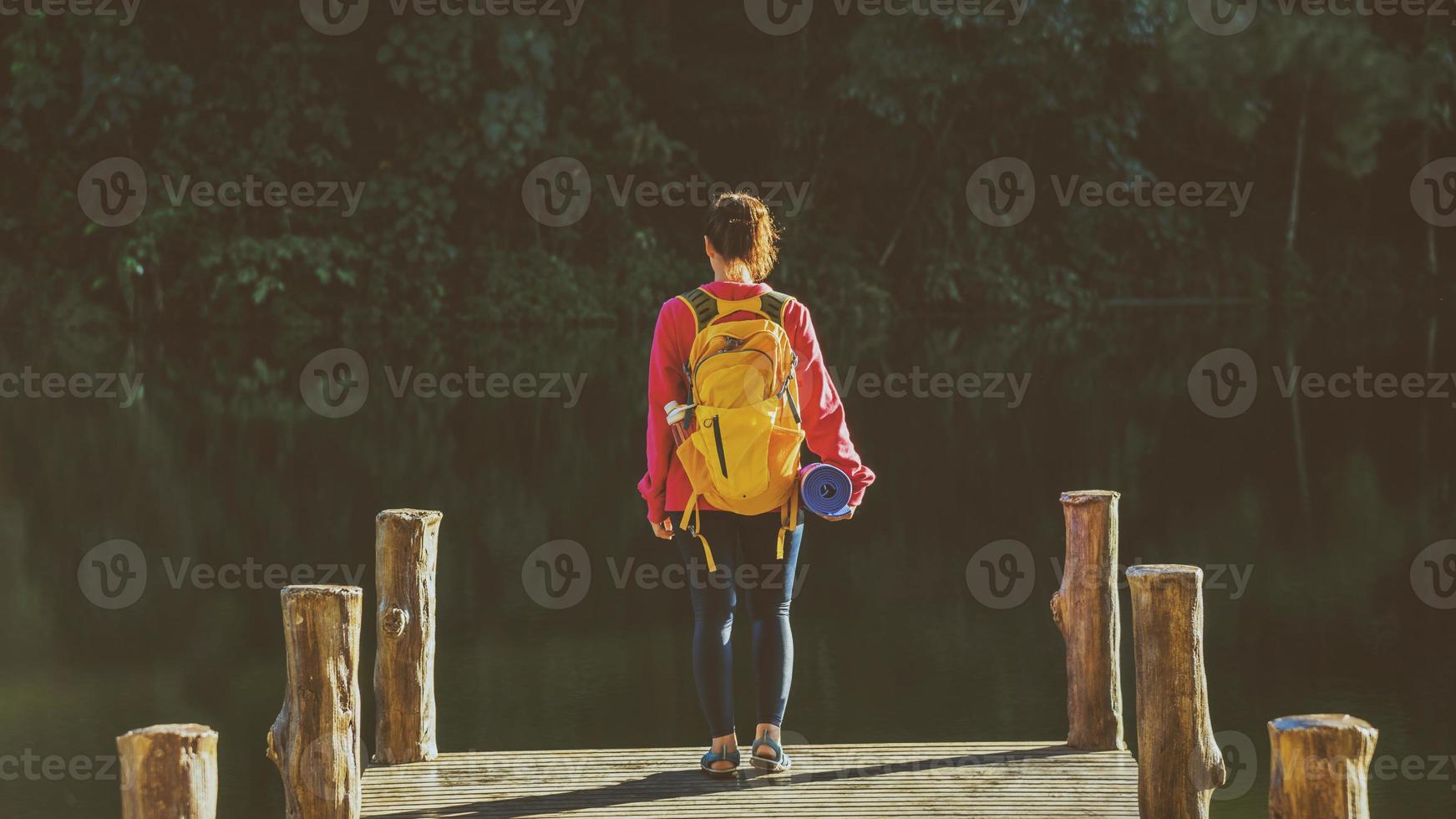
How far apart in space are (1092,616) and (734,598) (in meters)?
1.45

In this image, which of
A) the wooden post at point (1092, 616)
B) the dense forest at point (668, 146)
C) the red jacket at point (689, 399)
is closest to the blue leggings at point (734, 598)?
the red jacket at point (689, 399)

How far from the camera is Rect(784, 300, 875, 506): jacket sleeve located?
4871mm

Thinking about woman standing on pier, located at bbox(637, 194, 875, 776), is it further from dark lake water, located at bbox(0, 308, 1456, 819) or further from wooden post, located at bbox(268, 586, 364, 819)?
dark lake water, located at bbox(0, 308, 1456, 819)

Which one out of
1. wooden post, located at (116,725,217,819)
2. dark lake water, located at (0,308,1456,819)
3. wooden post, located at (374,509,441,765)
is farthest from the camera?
dark lake water, located at (0,308,1456,819)

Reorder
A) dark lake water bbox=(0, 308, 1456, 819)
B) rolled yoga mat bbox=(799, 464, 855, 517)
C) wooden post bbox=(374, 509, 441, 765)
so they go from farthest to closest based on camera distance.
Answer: dark lake water bbox=(0, 308, 1456, 819) → wooden post bbox=(374, 509, 441, 765) → rolled yoga mat bbox=(799, 464, 855, 517)

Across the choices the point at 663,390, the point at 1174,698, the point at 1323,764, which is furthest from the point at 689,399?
the point at 1323,764

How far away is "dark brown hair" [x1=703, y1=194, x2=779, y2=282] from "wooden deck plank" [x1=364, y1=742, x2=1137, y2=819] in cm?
153

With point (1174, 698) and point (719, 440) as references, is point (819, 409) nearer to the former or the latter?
point (719, 440)

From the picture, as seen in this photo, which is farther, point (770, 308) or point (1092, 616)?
point (1092, 616)

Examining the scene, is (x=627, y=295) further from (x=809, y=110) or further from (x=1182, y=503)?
(x=1182, y=503)

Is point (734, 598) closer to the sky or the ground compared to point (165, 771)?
closer to the sky

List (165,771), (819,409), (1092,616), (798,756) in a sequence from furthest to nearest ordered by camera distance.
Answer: (1092,616) → (798,756) → (819,409) → (165,771)

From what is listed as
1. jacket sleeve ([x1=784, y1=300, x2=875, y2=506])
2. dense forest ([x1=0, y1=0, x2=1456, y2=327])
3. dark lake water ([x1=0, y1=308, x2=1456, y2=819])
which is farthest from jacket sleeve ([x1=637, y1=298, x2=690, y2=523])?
dense forest ([x1=0, y1=0, x2=1456, y2=327])

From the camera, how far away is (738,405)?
4.76 metres
